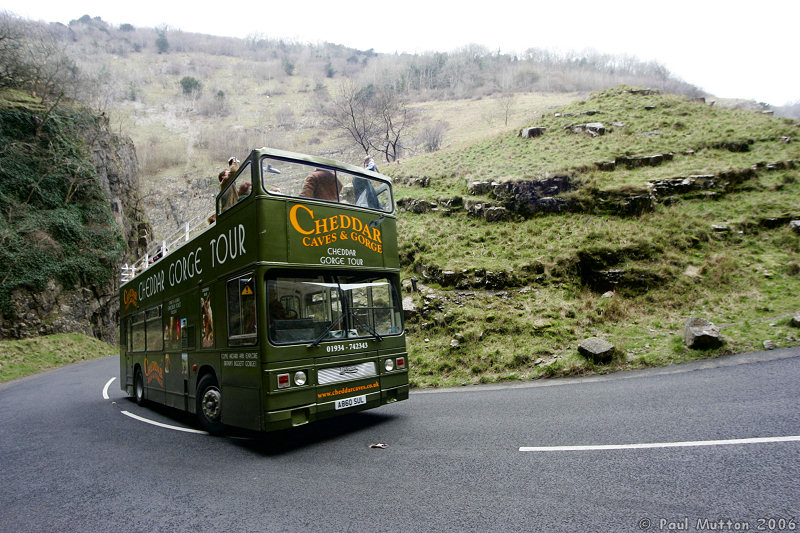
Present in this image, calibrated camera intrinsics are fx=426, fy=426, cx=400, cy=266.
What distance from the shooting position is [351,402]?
21.7ft

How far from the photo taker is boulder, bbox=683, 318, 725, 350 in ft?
29.1

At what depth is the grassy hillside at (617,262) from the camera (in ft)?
35.1

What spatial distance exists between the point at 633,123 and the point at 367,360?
26.7m

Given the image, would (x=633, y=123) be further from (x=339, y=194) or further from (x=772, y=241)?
(x=339, y=194)

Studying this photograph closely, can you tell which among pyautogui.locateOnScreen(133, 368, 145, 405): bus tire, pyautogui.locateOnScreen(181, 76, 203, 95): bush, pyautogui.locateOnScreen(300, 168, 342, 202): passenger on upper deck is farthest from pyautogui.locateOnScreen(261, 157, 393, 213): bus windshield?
pyautogui.locateOnScreen(181, 76, 203, 95): bush

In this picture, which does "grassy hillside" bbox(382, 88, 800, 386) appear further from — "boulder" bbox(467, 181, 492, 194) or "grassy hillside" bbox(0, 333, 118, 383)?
"grassy hillside" bbox(0, 333, 118, 383)

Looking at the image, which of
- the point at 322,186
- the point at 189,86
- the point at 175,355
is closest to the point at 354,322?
the point at 322,186

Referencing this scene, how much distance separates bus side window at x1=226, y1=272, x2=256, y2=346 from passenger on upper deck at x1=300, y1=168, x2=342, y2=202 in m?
1.63

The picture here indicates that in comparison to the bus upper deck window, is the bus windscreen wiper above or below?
below

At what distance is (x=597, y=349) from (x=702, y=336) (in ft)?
6.68

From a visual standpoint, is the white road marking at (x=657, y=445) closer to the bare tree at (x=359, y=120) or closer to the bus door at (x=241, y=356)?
the bus door at (x=241, y=356)

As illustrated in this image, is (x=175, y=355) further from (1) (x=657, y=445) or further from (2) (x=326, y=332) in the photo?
(1) (x=657, y=445)

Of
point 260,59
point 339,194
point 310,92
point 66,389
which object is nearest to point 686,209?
point 339,194

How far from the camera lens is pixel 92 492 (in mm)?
4969
